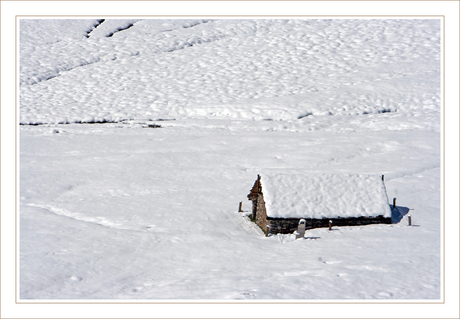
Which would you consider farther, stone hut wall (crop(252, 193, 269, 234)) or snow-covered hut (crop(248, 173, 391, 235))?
stone hut wall (crop(252, 193, 269, 234))

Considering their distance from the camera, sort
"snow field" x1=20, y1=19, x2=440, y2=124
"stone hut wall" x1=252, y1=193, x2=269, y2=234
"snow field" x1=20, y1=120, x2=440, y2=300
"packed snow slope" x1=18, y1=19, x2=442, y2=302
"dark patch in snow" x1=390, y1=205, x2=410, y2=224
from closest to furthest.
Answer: "snow field" x1=20, y1=120, x2=440, y2=300 → "packed snow slope" x1=18, y1=19, x2=442, y2=302 → "stone hut wall" x1=252, y1=193, x2=269, y2=234 → "dark patch in snow" x1=390, y1=205, x2=410, y2=224 → "snow field" x1=20, y1=19, x2=440, y2=124

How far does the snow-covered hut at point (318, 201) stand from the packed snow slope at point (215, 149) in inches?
26.8

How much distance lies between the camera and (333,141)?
31.4m

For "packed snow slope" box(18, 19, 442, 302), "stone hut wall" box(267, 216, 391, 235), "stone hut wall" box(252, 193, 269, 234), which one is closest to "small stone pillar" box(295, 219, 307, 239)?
"packed snow slope" box(18, 19, 442, 302)

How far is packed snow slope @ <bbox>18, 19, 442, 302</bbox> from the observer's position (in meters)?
13.9

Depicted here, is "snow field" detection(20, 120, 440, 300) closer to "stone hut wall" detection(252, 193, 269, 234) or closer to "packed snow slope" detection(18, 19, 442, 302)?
"packed snow slope" detection(18, 19, 442, 302)

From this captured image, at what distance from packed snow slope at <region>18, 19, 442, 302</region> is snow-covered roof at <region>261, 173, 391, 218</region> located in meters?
0.91

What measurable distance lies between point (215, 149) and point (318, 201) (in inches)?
491

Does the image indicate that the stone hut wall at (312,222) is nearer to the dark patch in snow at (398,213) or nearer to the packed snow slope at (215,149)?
the packed snow slope at (215,149)

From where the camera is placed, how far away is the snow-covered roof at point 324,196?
1830 cm

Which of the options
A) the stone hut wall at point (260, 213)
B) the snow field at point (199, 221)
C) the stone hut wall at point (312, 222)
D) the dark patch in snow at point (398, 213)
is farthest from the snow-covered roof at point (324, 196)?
the dark patch in snow at point (398, 213)

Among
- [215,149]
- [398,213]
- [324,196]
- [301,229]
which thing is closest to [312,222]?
[301,229]

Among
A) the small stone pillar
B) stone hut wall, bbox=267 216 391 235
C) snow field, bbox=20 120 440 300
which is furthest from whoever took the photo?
stone hut wall, bbox=267 216 391 235

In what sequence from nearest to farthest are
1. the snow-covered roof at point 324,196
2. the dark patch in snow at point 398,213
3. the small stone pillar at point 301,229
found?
the small stone pillar at point 301,229 → the snow-covered roof at point 324,196 → the dark patch in snow at point 398,213
